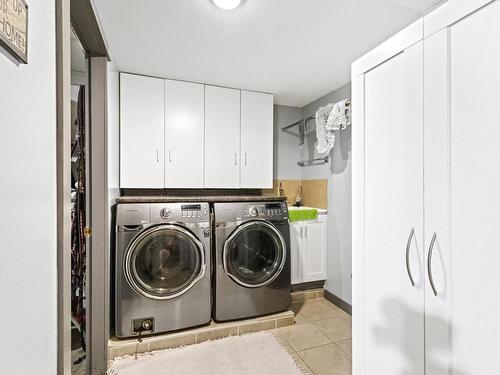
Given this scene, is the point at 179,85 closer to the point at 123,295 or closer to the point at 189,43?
the point at 189,43

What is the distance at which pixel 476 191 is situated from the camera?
0.84 m

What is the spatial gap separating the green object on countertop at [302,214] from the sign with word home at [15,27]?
8.42 feet

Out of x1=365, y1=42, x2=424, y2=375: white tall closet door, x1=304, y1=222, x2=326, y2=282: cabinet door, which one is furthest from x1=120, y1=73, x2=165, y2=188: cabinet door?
x1=365, y1=42, x2=424, y2=375: white tall closet door

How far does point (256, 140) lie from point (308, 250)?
1.38 meters

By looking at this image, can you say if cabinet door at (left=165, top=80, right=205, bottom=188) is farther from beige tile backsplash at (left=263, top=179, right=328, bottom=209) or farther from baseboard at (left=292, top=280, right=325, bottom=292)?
baseboard at (left=292, top=280, right=325, bottom=292)

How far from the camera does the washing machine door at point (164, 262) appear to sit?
7.07ft

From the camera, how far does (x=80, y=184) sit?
7.00 ft

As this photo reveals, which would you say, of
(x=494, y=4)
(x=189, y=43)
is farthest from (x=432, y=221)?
(x=189, y=43)

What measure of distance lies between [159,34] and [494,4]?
6.05 feet

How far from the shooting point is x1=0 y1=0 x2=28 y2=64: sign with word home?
43 centimetres

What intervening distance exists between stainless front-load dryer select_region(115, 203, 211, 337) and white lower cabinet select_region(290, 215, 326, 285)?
3.38 ft

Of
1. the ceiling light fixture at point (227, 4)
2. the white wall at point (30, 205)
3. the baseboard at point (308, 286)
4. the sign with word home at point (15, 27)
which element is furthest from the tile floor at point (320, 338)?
the ceiling light fixture at point (227, 4)

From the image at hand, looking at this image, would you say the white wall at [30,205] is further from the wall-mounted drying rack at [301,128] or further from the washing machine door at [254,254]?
the wall-mounted drying rack at [301,128]

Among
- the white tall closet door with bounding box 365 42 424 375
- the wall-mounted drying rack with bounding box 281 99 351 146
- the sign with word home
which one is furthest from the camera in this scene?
the wall-mounted drying rack with bounding box 281 99 351 146
